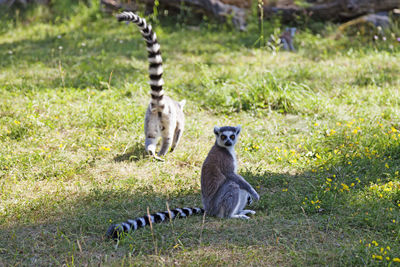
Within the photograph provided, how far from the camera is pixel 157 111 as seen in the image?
5.83 metres

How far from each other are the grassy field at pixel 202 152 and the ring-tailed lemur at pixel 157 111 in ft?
0.74

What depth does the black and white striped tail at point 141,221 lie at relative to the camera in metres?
3.82

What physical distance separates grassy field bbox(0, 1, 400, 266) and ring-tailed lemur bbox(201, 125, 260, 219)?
14 cm

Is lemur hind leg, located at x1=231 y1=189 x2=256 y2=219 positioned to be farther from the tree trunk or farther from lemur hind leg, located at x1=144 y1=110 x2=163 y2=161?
the tree trunk

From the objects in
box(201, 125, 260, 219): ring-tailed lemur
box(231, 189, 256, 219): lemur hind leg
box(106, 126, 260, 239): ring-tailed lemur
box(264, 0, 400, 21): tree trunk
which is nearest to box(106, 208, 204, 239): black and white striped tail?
box(106, 126, 260, 239): ring-tailed lemur

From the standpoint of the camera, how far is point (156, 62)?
5676 millimetres

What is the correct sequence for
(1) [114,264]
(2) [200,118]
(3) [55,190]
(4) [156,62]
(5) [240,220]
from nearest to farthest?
(1) [114,264], (5) [240,220], (3) [55,190], (4) [156,62], (2) [200,118]

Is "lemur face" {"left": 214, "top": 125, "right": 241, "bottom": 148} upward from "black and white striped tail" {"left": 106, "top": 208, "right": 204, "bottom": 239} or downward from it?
upward

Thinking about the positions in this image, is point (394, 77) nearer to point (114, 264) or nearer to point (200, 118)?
point (200, 118)

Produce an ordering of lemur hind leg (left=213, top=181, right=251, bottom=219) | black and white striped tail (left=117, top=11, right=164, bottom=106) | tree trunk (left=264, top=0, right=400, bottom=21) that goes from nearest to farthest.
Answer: lemur hind leg (left=213, top=181, right=251, bottom=219)
black and white striped tail (left=117, top=11, right=164, bottom=106)
tree trunk (left=264, top=0, right=400, bottom=21)

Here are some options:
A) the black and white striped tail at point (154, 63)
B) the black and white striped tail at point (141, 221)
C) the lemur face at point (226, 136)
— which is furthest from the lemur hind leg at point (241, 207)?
the black and white striped tail at point (154, 63)

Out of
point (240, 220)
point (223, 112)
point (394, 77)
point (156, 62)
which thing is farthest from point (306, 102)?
point (240, 220)

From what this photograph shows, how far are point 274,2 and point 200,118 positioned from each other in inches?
259

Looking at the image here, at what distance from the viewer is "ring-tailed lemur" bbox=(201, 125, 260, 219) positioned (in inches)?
167
